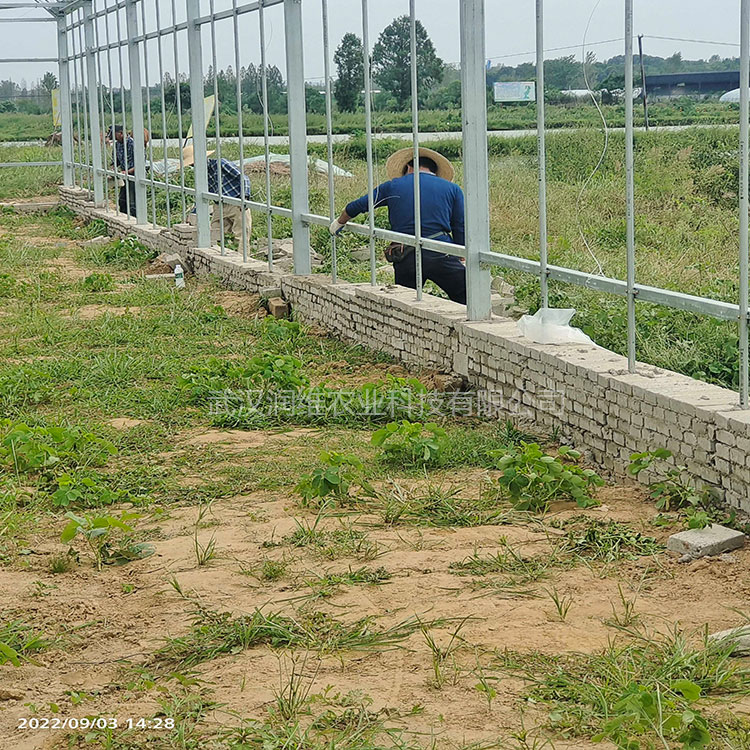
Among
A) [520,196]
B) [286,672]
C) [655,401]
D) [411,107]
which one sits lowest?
[286,672]

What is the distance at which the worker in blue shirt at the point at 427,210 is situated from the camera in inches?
347

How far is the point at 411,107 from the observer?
8320mm

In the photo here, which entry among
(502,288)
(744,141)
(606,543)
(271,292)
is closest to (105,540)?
(606,543)

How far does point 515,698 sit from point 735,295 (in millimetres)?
5327

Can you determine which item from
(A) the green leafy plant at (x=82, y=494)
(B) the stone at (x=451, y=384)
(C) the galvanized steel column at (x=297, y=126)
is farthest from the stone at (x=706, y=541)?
(C) the galvanized steel column at (x=297, y=126)

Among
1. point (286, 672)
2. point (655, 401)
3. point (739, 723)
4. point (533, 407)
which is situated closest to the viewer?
point (739, 723)

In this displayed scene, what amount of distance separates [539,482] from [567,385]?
3.50 ft

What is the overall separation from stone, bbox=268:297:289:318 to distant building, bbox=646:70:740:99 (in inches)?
221

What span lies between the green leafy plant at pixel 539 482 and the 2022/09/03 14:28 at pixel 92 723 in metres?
2.38

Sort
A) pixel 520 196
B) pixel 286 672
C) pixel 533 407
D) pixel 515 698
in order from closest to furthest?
pixel 515 698
pixel 286 672
pixel 533 407
pixel 520 196

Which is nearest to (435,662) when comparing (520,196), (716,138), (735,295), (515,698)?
(515,698)

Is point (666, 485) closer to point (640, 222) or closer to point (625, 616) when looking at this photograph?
point (625, 616)

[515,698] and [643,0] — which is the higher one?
[643,0]

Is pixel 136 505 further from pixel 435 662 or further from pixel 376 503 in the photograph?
pixel 435 662
